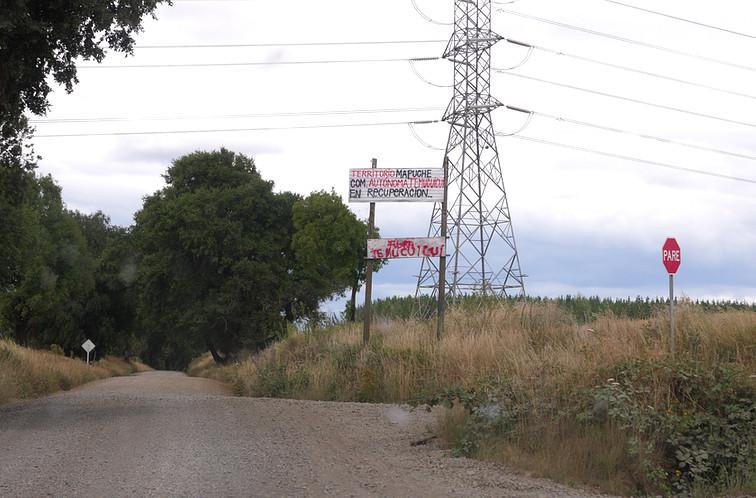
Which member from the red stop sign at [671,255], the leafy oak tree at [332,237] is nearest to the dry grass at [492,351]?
the red stop sign at [671,255]

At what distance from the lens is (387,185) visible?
61.4 feet

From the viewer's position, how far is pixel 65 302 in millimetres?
58500

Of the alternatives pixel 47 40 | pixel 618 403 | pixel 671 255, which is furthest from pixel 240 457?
pixel 47 40

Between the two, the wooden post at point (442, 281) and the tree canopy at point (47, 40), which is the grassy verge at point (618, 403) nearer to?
the wooden post at point (442, 281)

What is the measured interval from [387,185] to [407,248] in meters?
1.56

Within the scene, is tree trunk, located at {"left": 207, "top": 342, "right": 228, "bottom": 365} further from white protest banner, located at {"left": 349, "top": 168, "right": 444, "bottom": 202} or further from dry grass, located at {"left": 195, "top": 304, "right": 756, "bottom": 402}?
white protest banner, located at {"left": 349, "top": 168, "right": 444, "bottom": 202}

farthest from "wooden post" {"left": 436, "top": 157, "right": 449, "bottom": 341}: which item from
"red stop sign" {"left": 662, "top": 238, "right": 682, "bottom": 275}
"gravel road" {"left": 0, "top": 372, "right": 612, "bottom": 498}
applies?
"red stop sign" {"left": 662, "top": 238, "right": 682, "bottom": 275}

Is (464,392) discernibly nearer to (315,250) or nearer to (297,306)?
(315,250)

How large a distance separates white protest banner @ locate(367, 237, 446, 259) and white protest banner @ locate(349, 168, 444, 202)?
0.99 meters

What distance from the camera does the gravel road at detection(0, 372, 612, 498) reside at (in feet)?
26.7

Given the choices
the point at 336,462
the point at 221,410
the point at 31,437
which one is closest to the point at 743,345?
the point at 336,462

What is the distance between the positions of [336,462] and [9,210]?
15015mm

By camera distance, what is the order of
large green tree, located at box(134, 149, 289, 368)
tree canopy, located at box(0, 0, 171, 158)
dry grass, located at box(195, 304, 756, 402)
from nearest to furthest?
1. dry grass, located at box(195, 304, 756, 402)
2. tree canopy, located at box(0, 0, 171, 158)
3. large green tree, located at box(134, 149, 289, 368)

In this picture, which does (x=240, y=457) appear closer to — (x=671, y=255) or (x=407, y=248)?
(x=671, y=255)
